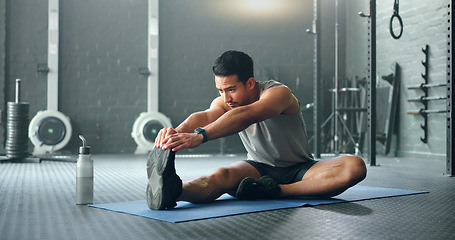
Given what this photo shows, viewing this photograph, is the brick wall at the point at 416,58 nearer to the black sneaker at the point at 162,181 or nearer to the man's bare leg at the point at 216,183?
the man's bare leg at the point at 216,183

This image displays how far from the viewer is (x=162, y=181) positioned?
7.37ft

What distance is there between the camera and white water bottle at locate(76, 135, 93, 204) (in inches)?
101

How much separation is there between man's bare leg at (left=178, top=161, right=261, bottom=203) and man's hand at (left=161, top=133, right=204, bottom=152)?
0.37m

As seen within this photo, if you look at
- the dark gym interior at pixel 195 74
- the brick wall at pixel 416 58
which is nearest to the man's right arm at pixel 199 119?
the dark gym interior at pixel 195 74

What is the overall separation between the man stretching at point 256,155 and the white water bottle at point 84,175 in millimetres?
390

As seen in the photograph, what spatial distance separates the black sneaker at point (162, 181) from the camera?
2221 mm

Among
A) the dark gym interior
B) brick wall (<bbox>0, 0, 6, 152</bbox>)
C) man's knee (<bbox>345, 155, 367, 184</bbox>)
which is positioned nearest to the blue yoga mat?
man's knee (<bbox>345, 155, 367, 184</bbox>)

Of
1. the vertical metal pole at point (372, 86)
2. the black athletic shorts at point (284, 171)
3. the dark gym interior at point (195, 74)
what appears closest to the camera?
the black athletic shorts at point (284, 171)

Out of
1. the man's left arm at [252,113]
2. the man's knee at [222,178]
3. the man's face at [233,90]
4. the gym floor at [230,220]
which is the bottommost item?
the gym floor at [230,220]

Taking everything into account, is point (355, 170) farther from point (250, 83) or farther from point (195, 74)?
point (195, 74)

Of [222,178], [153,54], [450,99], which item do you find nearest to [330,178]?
[222,178]

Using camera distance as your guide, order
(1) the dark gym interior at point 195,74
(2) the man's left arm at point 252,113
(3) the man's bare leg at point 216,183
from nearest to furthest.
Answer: (2) the man's left arm at point 252,113 → (3) the man's bare leg at point 216,183 → (1) the dark gym interior at point 195,74

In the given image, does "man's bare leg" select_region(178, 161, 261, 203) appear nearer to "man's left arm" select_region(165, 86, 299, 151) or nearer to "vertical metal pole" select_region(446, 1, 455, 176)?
"man's left arm" select_region(165, 86, 299, 151)

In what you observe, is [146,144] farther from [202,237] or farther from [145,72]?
[202,237]
